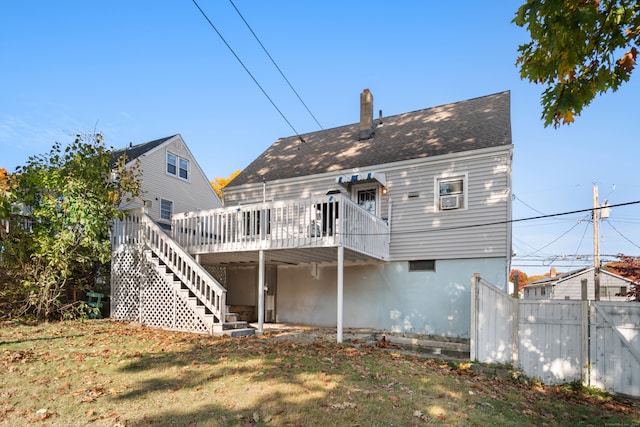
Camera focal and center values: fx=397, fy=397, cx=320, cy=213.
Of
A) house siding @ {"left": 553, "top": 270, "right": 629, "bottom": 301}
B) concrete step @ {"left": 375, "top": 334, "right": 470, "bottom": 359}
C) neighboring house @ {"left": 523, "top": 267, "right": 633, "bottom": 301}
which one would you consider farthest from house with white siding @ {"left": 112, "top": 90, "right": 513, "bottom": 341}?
house siding @ {"left": 553, "top": 270, "right": 629, "bottom": 301}

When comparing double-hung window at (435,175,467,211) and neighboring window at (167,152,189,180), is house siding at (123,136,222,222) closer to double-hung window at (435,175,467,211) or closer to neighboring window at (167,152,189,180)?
neighboring window at (167,152,189,180)

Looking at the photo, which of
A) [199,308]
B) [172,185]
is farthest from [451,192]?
[172,185]

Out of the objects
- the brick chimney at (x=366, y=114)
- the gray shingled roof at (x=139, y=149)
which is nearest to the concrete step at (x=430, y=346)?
the brick chimney at (x=366, y=114)

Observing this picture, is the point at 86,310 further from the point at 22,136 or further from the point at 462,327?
the point at 462,327

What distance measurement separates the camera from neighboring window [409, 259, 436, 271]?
498 inches

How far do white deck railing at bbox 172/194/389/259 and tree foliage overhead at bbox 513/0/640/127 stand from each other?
633 centimetres

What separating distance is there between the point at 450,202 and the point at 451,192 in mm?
331

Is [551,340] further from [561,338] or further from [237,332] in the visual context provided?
[237,332]

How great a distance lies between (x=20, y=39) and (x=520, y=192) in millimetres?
16969

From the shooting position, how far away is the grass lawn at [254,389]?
4.64 m

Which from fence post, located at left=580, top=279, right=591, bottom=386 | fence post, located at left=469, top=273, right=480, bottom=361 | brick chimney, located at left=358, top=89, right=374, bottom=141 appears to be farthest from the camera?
brick chimney, located at left=358, top=89, right=374, bottom=141

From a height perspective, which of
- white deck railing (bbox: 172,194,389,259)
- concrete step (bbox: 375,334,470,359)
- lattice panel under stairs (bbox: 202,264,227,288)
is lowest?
concrete step (bbox: 375,334,470,359)

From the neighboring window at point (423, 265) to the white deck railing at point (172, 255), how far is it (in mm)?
6091

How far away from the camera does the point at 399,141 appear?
575 inches
